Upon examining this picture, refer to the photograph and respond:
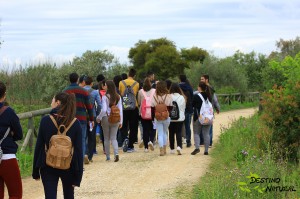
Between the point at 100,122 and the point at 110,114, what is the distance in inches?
24.6

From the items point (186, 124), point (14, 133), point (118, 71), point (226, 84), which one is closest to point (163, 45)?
point (226, 84)

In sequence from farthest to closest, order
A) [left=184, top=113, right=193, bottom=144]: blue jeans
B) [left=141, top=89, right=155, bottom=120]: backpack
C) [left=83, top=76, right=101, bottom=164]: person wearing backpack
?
[left=184, top=113, right=193, bottom=144]: blue jeans → [left=141, top=89, right=155, bottom=120]: backpack → [left=83, top=76, right=101, bottom=164]: person wearing backpack

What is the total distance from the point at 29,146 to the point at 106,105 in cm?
225

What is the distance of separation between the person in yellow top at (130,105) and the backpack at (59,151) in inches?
321

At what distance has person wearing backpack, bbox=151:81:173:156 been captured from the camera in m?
14.1

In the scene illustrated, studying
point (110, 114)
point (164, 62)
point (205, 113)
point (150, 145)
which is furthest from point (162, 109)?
point (164, 62)

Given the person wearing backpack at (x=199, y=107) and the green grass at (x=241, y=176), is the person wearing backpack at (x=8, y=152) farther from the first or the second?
the person wearing backpack at (x=199, y=107)

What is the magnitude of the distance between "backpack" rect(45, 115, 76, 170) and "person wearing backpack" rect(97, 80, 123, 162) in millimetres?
6371

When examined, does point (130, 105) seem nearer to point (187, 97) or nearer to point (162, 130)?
point (162, 130)

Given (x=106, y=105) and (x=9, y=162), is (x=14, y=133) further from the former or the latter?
(x=106, y=105)

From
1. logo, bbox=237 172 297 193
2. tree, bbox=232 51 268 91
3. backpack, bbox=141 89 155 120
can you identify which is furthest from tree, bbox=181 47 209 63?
logo, bbox=237 172 297 193

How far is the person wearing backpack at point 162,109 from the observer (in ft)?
46.3

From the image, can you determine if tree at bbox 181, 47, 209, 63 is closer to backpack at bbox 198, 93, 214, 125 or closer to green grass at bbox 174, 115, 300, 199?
backpack at bbox 198, 93, 214, 125

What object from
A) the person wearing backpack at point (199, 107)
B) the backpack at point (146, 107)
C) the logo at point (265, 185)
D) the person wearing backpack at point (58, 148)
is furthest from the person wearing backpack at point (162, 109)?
the person wearing backpack at point (58, 148)
